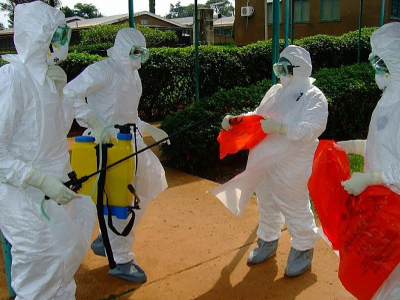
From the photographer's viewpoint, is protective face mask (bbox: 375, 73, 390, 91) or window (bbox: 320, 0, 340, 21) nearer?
protective face mask (bbox: 375, 73, 390, 91)

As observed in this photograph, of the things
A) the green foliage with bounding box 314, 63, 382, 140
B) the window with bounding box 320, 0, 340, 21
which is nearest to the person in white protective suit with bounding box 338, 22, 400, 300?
the green foliage with bounding box 314, 63, 382, 140

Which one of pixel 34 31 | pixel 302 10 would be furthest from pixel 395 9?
pixel 34 31

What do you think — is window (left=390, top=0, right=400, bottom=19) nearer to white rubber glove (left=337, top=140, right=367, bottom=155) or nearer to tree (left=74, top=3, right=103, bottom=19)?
white rubber glove (left=337, top=140, right=367, bottom=155)

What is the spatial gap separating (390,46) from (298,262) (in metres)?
1.81

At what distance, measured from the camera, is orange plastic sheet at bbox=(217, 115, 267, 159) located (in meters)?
3.44

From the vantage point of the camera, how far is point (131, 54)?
3.40m

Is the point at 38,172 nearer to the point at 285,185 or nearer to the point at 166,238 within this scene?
the point at 285,185

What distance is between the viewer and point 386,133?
2305mm

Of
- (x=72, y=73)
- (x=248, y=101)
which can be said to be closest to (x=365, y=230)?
(x=248, y=101)

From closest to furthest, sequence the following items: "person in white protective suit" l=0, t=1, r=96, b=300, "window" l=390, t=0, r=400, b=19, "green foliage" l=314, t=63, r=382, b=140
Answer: "person in white protective suit" l=0, t=1, r=96, b=300
"green foliage" l=314, t=63, r=382, b=140
"window" l=390, t=0, r=400, b=19

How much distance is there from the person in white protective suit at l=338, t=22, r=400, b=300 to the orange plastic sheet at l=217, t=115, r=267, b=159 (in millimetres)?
1085

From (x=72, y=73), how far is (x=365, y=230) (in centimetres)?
779

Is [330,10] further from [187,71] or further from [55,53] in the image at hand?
[55,53]

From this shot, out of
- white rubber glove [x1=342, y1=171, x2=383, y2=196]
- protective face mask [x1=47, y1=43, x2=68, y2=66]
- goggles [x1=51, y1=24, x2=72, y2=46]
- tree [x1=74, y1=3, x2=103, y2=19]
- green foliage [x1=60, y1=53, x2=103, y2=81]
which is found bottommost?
tree [x1=74, y1=3, x2=103, y2=19]
